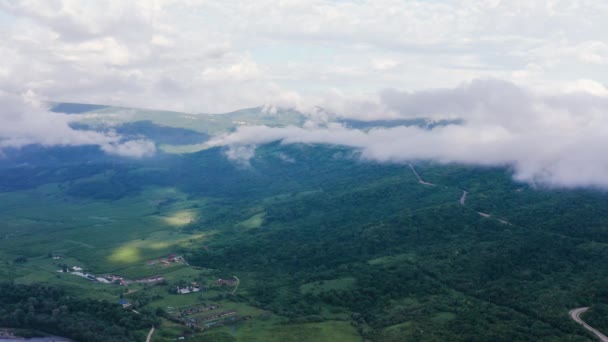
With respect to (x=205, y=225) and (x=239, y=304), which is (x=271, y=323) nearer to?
(x=239, y=304)

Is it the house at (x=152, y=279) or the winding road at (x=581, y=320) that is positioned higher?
the winding road at (x=581, y=320)

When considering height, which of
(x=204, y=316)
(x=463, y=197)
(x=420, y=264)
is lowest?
(x=204, y=316)

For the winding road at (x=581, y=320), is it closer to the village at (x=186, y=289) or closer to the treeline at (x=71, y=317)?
the village at (x=186, y=289)

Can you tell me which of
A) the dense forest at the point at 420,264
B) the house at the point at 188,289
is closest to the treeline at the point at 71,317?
the dense forest at the point at 420,264

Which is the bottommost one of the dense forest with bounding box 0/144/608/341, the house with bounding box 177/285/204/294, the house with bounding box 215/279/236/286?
the house with bounding box 177/285/204/294

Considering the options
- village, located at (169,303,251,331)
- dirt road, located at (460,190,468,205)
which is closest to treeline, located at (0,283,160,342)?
village, located at (169,303,251,331)

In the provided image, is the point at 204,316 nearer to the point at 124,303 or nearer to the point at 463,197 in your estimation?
the point at 124,303

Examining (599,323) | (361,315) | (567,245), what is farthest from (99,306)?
(567,245)

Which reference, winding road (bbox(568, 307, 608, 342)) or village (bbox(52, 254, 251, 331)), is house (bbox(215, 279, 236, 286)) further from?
winding road (bbox(568, 307, 608, 342))

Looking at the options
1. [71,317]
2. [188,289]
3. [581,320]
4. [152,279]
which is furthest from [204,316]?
[581,320]
